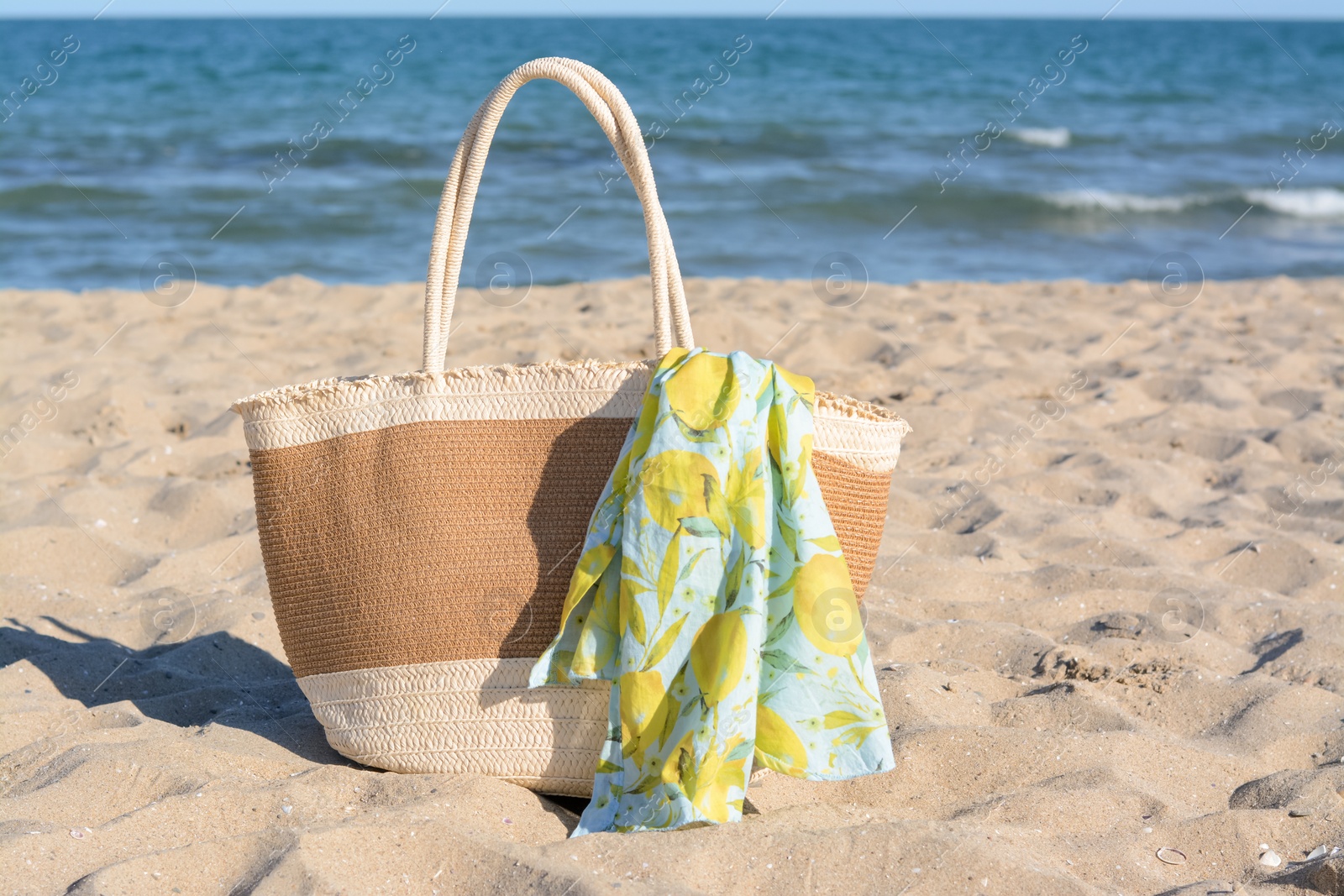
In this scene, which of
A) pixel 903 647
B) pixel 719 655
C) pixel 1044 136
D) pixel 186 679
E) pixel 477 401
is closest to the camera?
pixel 719 655

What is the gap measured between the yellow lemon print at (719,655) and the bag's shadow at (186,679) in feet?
2.30

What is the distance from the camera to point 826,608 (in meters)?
1.56

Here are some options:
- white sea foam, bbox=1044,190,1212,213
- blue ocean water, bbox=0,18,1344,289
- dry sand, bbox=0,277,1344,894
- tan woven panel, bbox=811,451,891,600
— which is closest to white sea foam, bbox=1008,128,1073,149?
blue ocean water, bbox=0,18,1344,289

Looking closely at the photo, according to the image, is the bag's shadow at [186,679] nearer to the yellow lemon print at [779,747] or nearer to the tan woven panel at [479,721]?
the tan woven panel at [479,721]

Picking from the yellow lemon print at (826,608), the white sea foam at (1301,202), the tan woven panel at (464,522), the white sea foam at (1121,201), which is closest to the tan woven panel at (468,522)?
the tan woven panel at (464,522)

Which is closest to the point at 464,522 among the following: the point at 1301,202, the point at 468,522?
the point at 468,522

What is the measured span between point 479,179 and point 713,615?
0.72 m

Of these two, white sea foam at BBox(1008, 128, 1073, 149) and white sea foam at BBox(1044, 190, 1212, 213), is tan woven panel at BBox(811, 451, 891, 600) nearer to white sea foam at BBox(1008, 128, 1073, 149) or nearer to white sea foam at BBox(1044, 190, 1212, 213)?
white sea foam at BBox(1044, 190, 1212, 213)

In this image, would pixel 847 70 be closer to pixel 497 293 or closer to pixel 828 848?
pixel 497 293

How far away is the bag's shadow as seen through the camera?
198cm

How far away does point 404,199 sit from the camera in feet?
30.0

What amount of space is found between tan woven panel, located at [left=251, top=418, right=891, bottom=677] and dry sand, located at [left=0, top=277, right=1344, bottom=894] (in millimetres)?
238

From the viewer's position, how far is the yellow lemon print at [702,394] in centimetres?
155

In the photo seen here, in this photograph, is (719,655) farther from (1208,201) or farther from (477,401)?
(1208,201)
